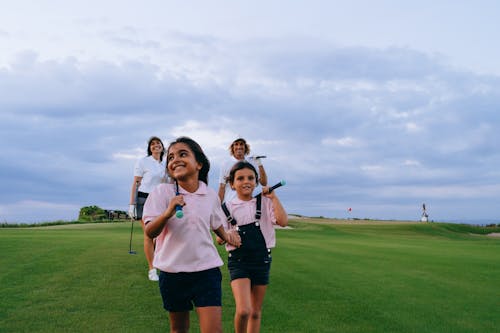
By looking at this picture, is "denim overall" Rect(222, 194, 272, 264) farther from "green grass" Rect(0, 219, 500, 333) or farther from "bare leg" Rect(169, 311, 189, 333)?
"green grass" Rect(0, 219, 500, 333)

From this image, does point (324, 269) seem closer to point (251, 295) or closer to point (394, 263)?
point (394, 263)

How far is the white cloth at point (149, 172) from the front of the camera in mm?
9352

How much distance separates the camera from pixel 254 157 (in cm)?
727

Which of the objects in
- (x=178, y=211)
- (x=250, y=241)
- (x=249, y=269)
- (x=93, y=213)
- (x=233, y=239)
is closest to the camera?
(x=178, y=211)

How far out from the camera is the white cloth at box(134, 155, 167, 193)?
9352 millimetres

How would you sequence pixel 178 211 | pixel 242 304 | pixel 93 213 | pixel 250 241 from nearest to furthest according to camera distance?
pixel 178 211, pixel 242 304, pixel 250 241, pixel 93 213

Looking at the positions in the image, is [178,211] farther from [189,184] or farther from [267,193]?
[267,193]

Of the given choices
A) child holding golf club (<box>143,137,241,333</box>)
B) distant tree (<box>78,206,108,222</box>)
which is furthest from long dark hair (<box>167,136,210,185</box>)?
distant tree (<box>78,206,108,222</box>)

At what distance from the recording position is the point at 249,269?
4992 millimetres

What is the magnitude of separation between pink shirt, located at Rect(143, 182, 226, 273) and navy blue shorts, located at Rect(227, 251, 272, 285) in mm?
974

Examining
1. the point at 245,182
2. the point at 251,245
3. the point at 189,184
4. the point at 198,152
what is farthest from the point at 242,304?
the point at 198,152

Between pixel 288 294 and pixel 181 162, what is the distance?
4.32 metres

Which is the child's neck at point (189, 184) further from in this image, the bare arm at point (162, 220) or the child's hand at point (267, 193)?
the child's hand at point (267, 193)

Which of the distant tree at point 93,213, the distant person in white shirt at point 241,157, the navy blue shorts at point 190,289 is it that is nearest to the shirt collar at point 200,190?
the navy blue shorts at point 190,289
